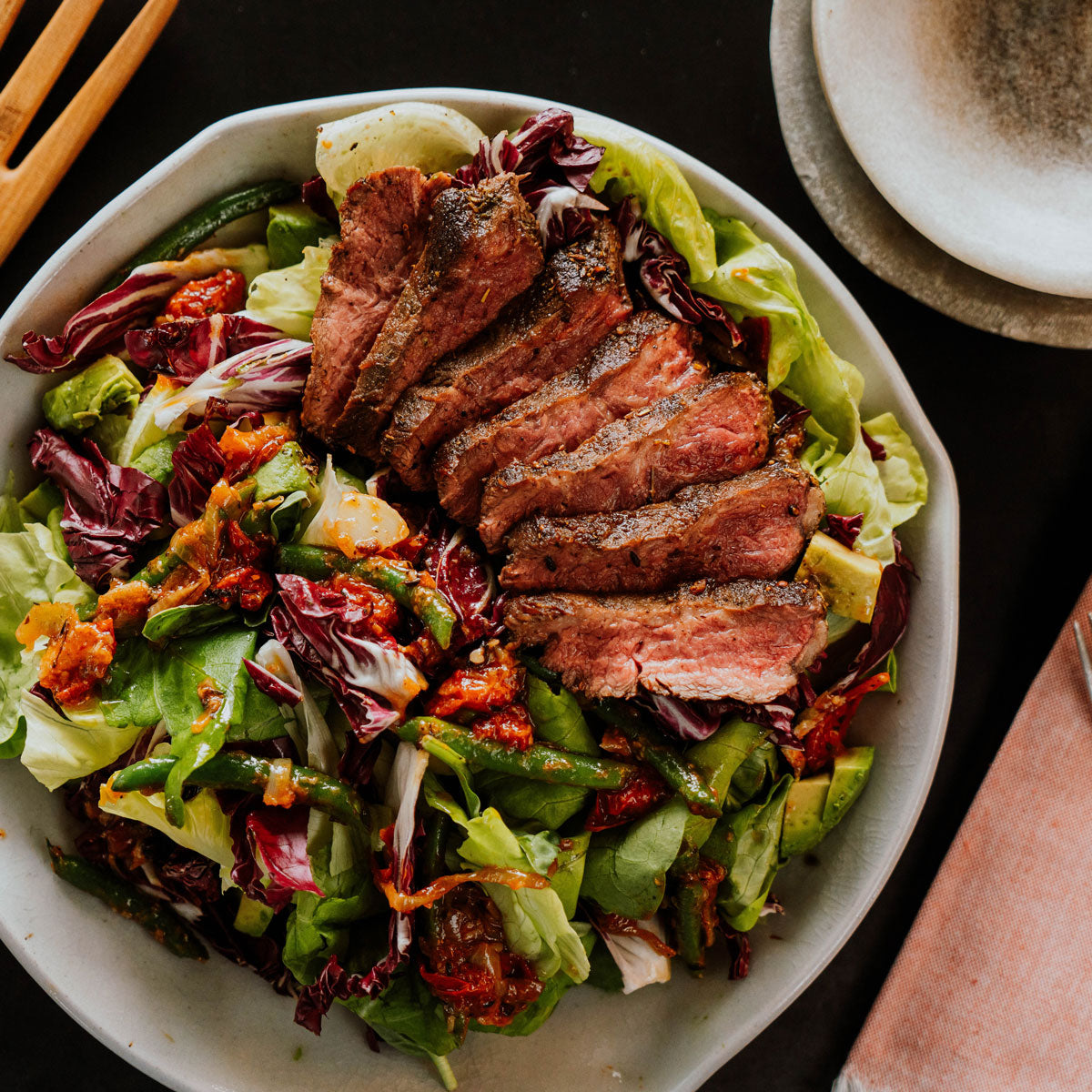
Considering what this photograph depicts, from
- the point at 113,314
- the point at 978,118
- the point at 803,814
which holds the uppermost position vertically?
the point at 113,314

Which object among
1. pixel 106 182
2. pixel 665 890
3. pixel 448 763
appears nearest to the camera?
pixel 448 763

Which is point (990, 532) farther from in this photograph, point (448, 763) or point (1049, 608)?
point (448, 763)

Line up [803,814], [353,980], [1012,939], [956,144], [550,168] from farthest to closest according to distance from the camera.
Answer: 1. [1012,939]
2. [956,144]
3. [803,814]
4. [550,168]
5. [353,980]

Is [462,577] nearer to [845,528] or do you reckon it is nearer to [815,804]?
[845,528]

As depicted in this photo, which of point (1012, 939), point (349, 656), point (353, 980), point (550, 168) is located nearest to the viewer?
point (349, 656)

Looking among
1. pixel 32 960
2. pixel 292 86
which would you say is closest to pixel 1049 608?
pixel 292 86

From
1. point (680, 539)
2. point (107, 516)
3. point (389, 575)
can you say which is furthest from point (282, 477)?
point (680, 539)

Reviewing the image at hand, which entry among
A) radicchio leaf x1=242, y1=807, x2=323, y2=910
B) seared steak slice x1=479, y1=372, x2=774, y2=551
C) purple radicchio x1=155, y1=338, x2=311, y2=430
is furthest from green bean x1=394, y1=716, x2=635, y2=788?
purple radicchio x1=155, y1=338, x2=311, y2=430

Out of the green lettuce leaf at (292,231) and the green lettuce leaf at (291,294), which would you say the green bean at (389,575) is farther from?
the green lettuce leaf at (292,231)
